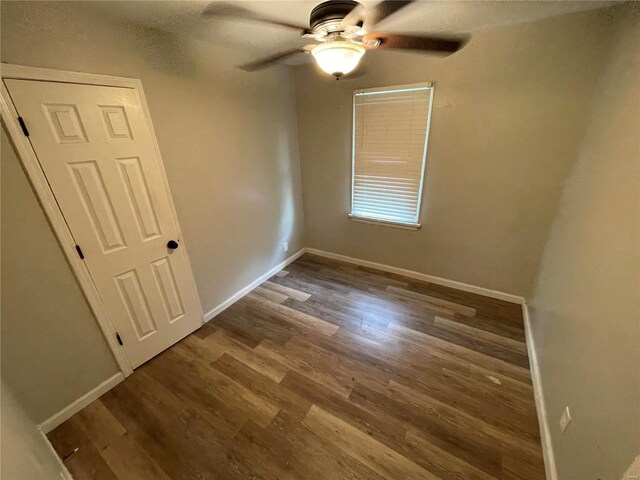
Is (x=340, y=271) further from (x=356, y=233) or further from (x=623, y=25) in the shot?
(x=623, y=25)

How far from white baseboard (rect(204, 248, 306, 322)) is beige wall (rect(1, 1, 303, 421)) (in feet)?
0.22

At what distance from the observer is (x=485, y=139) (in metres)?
2.23

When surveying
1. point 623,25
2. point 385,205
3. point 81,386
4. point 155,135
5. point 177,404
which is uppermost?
point 623,25

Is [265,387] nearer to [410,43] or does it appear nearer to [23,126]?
[23,126]

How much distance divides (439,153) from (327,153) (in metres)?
1.28

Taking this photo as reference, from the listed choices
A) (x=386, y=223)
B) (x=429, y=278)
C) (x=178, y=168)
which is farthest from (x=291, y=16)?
(x=429, y=278)

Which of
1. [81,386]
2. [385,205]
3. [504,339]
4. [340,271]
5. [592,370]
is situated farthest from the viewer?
[340,271]

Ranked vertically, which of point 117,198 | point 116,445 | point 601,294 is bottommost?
point 116,445

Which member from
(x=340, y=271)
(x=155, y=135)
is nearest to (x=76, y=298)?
(x=155, y=135)

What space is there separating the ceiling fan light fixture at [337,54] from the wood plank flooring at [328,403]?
202cm

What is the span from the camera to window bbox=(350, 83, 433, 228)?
96.5 inches

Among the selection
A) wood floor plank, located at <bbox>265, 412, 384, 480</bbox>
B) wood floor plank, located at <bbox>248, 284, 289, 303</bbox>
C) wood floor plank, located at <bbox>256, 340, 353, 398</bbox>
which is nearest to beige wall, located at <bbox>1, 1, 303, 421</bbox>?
wood floor plank, located at <bbox>248, 284, 289, 303</bbox>

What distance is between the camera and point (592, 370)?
108 centimetres

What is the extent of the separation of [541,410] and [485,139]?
2.10 meters
